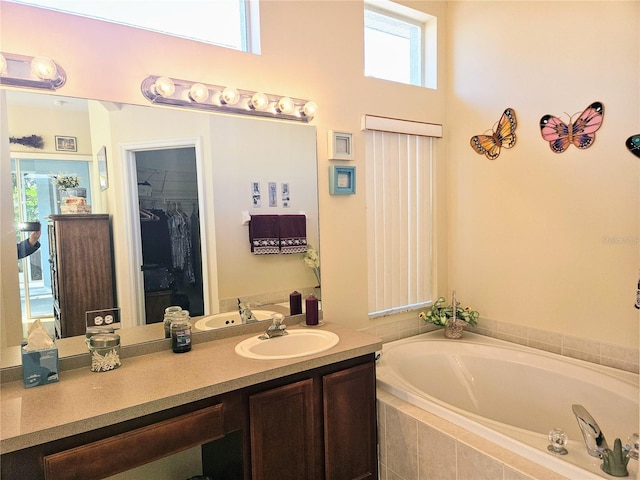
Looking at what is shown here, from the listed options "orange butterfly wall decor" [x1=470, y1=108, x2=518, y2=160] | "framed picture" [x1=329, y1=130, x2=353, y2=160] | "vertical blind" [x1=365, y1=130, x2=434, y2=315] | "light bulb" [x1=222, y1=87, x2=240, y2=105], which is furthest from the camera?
"vertical blind" [x1=365, y1=130, x2=434, y2=315]

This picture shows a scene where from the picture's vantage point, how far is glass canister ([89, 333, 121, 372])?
1625 millimetres

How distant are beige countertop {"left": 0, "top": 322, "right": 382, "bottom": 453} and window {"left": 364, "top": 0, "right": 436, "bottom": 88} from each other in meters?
1.99

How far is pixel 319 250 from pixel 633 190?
5.57 ft

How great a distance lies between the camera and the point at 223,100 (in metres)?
2.05

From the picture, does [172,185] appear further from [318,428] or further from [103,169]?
[318,428]

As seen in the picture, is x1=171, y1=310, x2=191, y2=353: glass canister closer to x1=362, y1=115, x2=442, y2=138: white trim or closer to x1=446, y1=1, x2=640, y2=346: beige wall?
x1=362, y1=115, x2=442, y2=138: white trim

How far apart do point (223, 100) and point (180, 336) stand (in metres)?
1.18

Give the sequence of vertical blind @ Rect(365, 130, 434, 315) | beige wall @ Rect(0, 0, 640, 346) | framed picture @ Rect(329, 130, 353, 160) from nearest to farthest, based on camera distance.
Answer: beige wall @ Rect(0, 0, 640, 346) < framed picture @ Rect(329, 130, 353, 160) < vertical blind @ Rect(365, 130, 434, 315)

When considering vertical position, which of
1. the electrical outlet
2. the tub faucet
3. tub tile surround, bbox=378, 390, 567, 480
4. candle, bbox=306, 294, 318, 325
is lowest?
tub tile surround, bbox=378, 390, 567, 480

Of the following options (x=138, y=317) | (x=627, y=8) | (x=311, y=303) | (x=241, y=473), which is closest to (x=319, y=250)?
(x=311, y=303)

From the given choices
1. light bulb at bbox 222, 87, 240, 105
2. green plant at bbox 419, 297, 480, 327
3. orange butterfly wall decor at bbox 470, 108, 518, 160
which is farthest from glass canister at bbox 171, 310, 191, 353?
orange butterfly wall decor at bbox 470, 108, 518, 160

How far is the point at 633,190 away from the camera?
2072mm

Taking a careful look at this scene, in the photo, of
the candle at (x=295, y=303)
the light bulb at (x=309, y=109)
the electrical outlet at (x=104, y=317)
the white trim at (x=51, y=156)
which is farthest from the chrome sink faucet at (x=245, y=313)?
the light bulb at (x=309, y=109)

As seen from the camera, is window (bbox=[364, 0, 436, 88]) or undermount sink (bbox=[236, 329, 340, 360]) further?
window (bbox=[364, 0, 436, 88])
